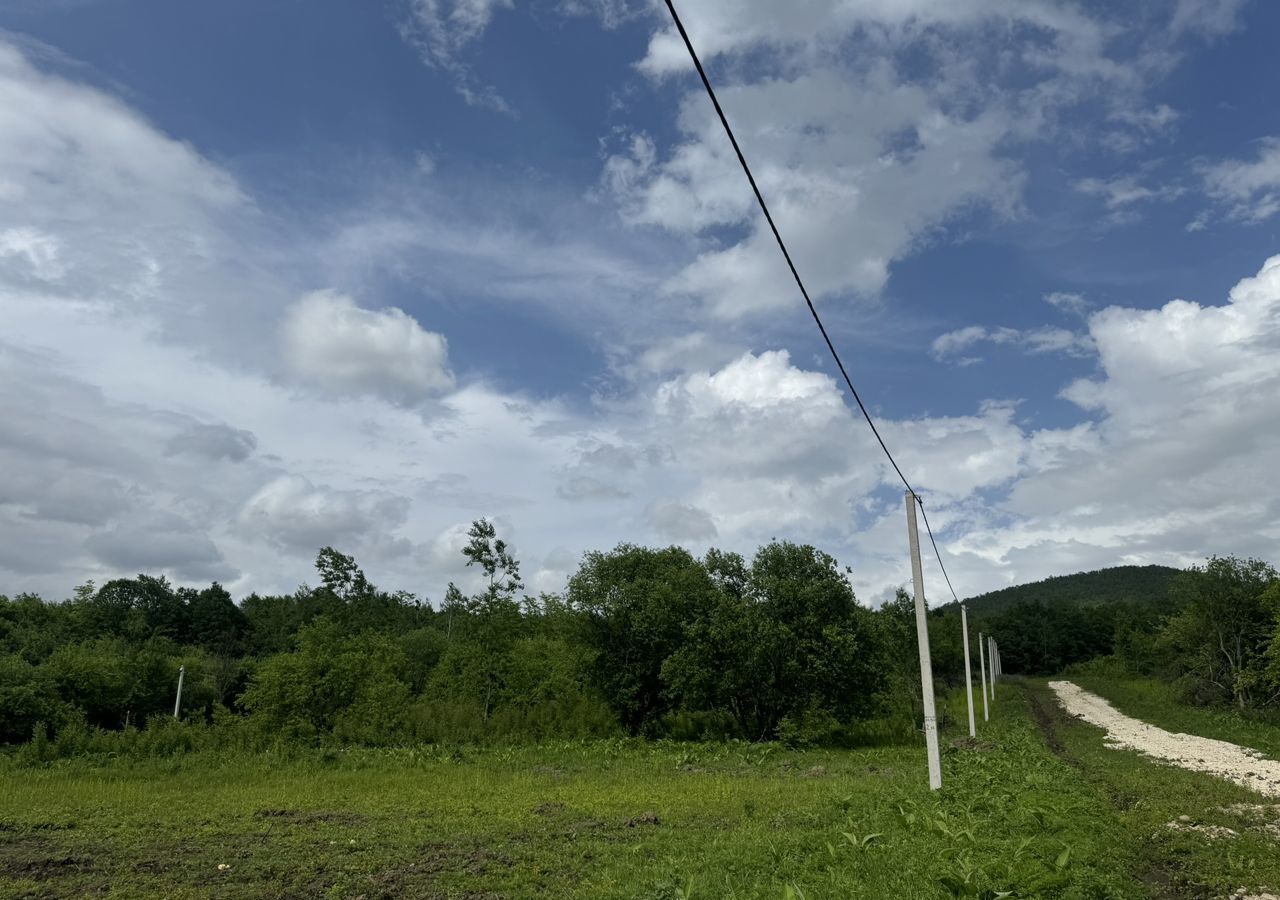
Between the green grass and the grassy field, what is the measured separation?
14686 mm

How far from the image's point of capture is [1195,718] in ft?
143

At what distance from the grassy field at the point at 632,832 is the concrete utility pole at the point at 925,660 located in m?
0.63

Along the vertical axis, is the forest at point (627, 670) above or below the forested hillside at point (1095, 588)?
below

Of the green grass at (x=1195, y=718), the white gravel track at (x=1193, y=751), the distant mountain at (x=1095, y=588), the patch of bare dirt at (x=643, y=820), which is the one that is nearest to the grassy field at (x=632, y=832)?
the patch of bare dirt at (x=643, y=820)

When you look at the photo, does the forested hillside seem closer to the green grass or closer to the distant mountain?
the distant mountain

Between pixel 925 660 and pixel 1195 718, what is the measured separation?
38118mm

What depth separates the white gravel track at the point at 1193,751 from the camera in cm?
2116

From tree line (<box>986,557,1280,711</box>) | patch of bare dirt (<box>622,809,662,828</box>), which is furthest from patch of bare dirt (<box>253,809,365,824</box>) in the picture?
tree line (<box>986,557,1280,711</box>)

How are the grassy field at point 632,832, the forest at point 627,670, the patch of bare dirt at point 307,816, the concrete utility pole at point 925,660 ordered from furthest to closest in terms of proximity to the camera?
the forest at point 627,670, the patch of bare dirt at point 307,816, the concrete utility pole at point 925,660, the grassy field at point 632,832

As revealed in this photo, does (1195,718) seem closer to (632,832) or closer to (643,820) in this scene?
(643,820)

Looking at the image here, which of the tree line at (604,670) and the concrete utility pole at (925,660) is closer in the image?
the concrete utility pole at (925,660)

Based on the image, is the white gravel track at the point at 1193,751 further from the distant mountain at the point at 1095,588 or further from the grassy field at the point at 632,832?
the distant mountain at the point at 1095,588

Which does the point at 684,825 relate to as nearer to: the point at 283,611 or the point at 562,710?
the point at 562,710

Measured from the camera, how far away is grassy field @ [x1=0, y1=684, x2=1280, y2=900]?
1005cm
